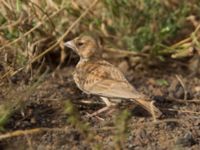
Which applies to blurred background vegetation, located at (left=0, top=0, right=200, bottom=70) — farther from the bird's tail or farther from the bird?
the bird's tail

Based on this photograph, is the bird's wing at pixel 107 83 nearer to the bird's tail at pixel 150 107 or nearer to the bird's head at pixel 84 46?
the bird's tail at pixel 150 107

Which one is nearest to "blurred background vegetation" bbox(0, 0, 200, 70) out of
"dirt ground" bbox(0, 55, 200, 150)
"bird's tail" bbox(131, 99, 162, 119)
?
"dirt ground" bbox(0, 55, 200, 150)

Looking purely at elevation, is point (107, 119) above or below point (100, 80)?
below

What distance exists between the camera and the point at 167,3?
21.9 feet

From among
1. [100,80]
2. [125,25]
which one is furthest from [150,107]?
[125,25]

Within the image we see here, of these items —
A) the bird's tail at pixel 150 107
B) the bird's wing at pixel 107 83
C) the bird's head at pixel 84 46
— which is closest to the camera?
the bird's tail at pixel 150 107

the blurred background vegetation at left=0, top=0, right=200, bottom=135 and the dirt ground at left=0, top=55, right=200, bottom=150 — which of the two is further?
the blurred background vegetation at left=0, top=0, right=200, bottom=135

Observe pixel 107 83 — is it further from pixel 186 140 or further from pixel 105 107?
pixel 186 140

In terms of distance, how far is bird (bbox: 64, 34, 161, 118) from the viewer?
489cm

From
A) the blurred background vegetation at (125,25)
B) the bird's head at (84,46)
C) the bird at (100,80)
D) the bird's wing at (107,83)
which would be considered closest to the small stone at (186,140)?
the bird at (100,80)

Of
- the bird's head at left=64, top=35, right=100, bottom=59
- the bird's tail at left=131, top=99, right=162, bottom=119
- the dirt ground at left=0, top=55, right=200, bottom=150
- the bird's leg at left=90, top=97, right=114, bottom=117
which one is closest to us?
the dirt ground at left=0, top=55, right=200, bottom=150

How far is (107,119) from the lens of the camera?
5031mm

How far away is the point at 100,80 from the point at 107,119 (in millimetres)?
346

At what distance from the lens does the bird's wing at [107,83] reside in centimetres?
496
